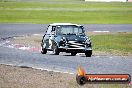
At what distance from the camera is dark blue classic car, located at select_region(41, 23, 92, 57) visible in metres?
23.0

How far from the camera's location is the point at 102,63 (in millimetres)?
21969

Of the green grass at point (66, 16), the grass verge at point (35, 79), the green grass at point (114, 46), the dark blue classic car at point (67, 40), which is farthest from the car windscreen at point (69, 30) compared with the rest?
the green grass at point (66, 16)

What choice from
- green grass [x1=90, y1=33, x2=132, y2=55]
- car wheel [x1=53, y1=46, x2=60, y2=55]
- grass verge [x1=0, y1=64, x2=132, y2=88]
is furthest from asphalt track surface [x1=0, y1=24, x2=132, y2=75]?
green grass [x1=90, y1=33, x2=132, y2=55]

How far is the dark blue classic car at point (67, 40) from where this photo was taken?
906 inches

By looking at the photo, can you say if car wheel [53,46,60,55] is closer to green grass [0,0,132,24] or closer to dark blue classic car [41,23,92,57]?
dark blue classic car [41,23,92,57]

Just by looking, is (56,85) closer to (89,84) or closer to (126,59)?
(89,84)

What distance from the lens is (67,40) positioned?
23.0 metres

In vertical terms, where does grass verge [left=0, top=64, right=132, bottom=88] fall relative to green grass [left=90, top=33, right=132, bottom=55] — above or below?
above

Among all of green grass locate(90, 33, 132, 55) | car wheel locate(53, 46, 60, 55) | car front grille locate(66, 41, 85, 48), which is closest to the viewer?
car front grille locate(66, 41, 85, 48)

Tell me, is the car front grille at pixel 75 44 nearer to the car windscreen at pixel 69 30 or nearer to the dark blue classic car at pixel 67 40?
the dark blue classic car at pixel 67 40

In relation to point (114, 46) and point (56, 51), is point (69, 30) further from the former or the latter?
point (114, 46)

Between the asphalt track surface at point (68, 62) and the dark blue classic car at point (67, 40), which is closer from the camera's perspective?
the asphalt track surface at point (68, 62)

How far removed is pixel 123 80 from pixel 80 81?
134 cm

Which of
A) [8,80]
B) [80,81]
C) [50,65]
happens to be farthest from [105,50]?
[80,81]
